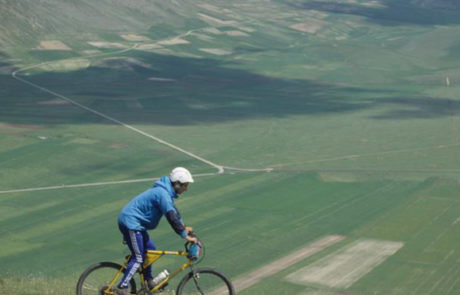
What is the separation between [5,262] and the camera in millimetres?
44594

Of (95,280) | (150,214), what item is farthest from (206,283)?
(150,214)

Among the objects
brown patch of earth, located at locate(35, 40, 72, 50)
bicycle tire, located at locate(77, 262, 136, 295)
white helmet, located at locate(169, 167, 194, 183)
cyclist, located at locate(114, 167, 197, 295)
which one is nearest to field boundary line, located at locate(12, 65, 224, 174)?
brown patch of earth, located at locate(35, 40, 72, 50)

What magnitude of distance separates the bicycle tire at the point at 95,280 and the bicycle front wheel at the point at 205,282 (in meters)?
1.39

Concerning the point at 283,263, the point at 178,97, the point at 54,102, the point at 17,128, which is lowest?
the point at 283,263

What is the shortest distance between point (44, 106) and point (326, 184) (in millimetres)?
49072

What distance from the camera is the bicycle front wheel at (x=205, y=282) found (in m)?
20.6

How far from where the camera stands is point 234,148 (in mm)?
83688

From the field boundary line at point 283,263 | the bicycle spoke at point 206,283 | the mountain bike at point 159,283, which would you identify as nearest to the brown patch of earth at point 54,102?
the field boundary line at point 283,263

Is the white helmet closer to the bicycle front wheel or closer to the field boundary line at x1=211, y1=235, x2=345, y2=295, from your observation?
the bicycle front wheel

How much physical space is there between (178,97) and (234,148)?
110 feet

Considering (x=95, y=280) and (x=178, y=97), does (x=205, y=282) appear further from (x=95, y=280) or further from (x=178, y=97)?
(x=178, y=97)

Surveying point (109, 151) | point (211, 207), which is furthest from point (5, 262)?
point (109, 151)

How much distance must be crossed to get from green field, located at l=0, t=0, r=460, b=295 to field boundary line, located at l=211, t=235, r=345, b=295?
1.54 ft

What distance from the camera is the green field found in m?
47.3
